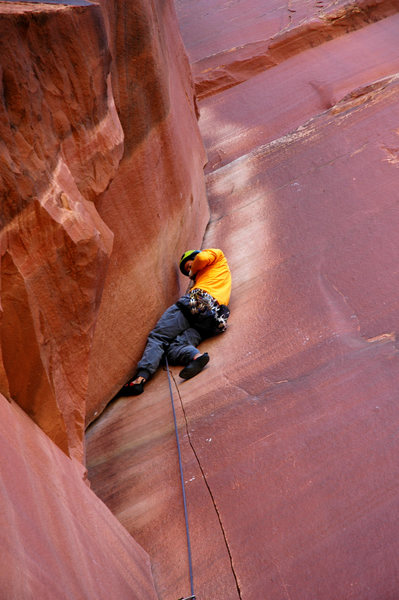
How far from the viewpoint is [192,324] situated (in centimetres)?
454

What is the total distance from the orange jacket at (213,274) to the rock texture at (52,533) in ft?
6.76

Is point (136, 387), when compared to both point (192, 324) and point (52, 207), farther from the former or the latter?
point (52, 207)

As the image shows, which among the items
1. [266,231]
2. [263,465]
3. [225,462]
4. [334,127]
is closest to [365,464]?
[263,465]

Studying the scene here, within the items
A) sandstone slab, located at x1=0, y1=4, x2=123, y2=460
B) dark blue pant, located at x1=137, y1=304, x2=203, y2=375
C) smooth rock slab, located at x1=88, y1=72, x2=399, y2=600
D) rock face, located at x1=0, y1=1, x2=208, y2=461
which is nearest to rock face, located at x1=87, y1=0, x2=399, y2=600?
smooth rock slab, located at x1=88, y1=72, x2=399, y2=600

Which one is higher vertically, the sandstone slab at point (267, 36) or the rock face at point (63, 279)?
the rock face at point (63, 279)

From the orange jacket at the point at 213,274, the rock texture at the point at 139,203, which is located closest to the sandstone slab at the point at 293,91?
the rock texture at the point at 139,203

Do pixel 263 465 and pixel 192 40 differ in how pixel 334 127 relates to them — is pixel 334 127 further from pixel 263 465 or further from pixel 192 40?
pixel 192 40

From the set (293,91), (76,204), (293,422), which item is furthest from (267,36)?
(293,422)

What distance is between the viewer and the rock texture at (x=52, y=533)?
67.3 inches

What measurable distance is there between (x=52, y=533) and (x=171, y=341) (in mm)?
2543

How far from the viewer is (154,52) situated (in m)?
4.52

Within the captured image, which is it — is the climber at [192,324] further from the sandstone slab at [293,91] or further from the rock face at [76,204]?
the sandstone slab at [293,91]

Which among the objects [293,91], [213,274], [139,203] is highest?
[139,203]

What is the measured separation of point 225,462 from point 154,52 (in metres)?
2.91
